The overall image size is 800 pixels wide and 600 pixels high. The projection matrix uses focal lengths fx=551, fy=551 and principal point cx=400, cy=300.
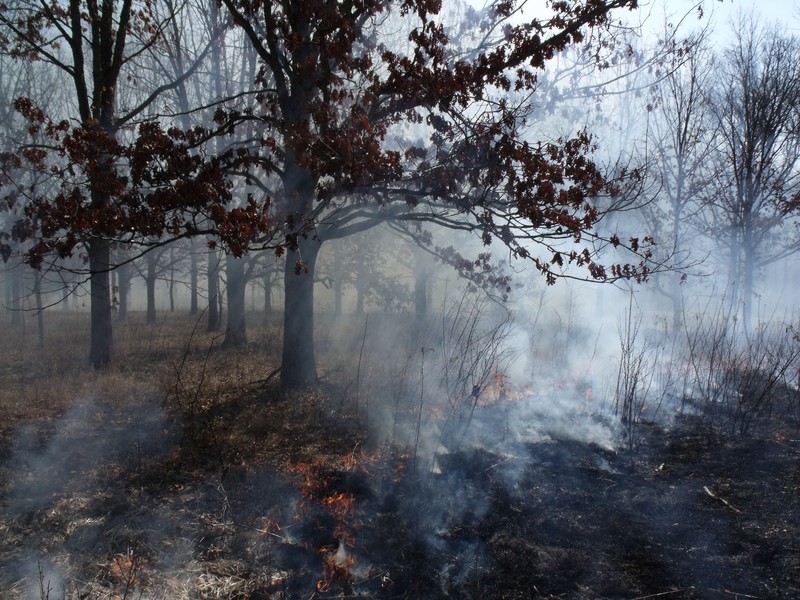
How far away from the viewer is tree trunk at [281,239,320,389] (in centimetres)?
808

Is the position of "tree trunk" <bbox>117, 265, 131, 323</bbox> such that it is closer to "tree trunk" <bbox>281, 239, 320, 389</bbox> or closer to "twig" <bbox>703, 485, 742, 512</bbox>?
"tree trunk" <bbox>281, 239, 320, 389</bbox>

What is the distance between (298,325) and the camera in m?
8.11

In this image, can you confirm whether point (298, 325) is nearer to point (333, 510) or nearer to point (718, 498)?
point (333, 510)

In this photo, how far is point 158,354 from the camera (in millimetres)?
10789

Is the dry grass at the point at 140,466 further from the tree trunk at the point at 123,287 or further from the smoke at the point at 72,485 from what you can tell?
the tree trunk at the point at 123,287

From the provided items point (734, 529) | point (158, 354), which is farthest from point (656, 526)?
point (158, 354)

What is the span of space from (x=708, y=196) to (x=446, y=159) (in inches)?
355

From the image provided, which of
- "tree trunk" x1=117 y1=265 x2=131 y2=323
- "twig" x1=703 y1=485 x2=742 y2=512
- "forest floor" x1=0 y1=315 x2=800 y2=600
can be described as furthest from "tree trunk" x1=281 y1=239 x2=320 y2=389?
"tree trunk" x1=117 y1=265 x2=131 y2=323

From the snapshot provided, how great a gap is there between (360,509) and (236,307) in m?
9.05

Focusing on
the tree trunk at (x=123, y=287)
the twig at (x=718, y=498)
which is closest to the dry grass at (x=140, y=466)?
the twig at (x=718, y=498)

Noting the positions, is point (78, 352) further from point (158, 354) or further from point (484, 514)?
point (484, 514)

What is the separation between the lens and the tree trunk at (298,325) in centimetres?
808

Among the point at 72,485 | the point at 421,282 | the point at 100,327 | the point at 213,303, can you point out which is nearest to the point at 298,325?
the point at 72,485

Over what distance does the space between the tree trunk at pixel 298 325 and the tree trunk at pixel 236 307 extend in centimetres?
469
